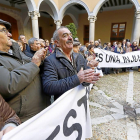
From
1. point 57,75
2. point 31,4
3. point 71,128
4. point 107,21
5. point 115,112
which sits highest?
point 31,4

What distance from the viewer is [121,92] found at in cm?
382

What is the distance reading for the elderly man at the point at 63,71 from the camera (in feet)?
3.96

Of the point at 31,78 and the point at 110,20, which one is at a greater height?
the point at 110,20

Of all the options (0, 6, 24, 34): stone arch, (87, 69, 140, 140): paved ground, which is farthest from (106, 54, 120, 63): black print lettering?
(0, 6, 24, 34): stone arch

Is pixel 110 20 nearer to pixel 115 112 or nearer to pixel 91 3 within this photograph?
pixel 91 3

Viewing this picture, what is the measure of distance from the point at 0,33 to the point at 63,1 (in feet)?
35.6

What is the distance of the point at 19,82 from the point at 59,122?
1.72ft

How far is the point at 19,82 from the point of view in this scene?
0.97 meters

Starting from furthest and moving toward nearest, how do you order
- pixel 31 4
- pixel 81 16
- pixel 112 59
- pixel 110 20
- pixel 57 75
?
pixel 81 16 < pixel 110 20 < pixel 31 4 < pixel 112 59 < pixel 57 75

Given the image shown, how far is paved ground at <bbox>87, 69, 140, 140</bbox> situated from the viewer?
211cm

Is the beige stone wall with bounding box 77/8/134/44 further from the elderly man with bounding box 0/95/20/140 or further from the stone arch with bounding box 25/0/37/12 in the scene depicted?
the elderly man with bounding box 0/95/20/140

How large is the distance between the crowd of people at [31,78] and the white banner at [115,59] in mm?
4083

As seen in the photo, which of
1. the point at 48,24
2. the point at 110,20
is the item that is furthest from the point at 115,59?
the point at 48,24

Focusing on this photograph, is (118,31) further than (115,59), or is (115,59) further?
(118,31)
